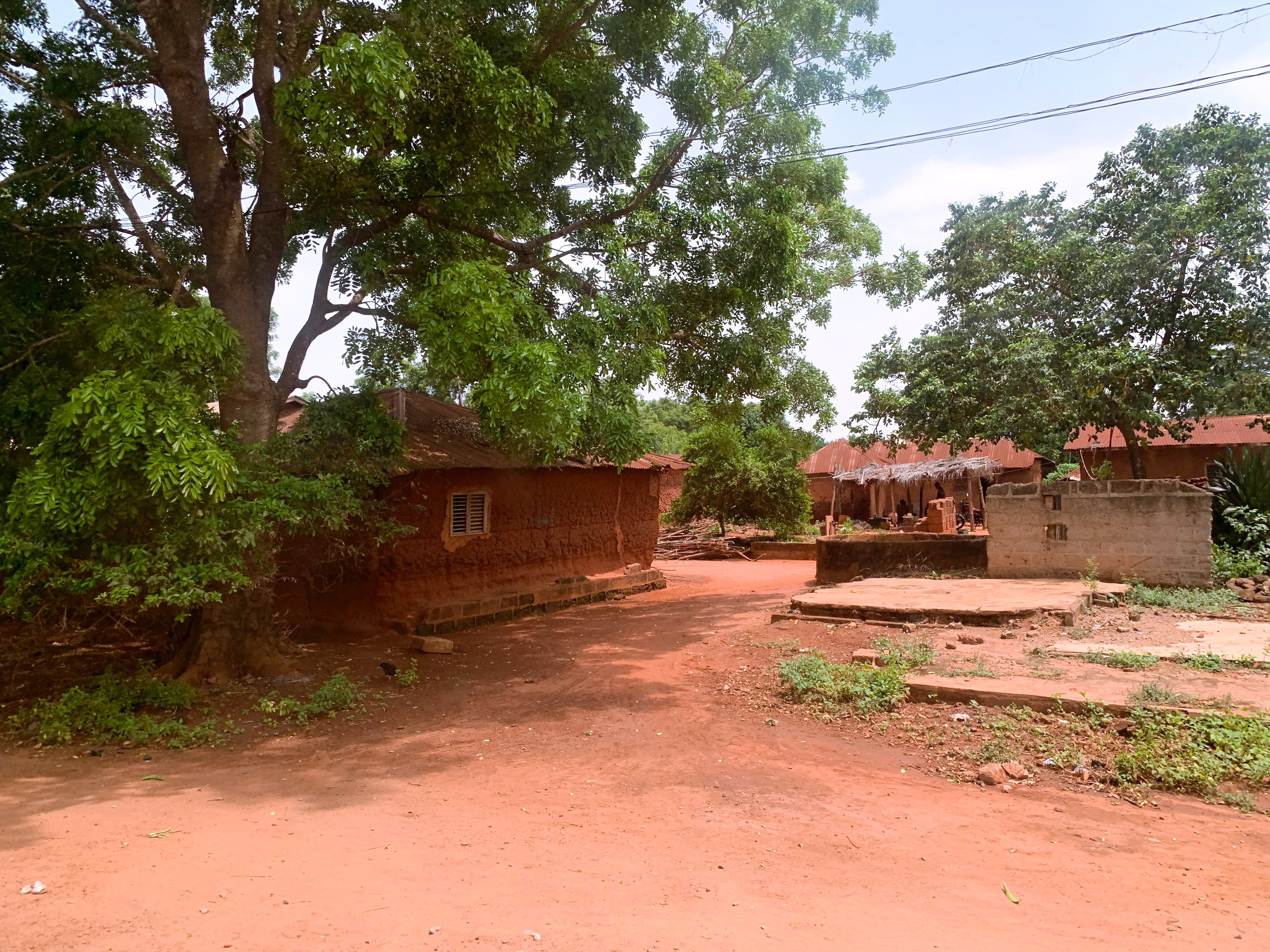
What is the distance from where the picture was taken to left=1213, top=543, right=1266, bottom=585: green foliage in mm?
10938

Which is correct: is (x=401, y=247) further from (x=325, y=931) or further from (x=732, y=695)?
(x=325, y=931)

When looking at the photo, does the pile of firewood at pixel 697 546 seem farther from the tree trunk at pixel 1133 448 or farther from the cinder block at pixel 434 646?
the cinder block at pixel 434 646

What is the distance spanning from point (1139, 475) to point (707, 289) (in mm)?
10341

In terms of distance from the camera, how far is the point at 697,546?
951 inches

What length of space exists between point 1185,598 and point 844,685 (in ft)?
19.5

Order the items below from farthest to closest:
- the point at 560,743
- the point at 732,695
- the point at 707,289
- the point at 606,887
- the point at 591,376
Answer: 1. the point at 707,289
2. the point at 591,376
3. the point at 732,695
4. the point at 560,743
5. the point at 606,887

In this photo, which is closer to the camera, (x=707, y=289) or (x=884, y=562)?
(x=707, y=289)

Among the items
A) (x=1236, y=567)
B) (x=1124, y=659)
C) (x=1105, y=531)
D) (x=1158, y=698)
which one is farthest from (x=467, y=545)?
(x=1236, y=567)

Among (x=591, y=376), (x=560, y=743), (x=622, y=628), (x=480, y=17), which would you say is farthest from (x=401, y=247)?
(x=560, y=743)

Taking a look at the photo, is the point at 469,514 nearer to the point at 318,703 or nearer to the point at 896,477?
the point at 318,703

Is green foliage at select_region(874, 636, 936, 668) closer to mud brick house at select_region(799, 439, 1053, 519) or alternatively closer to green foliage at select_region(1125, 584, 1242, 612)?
green foliage at select_region(1125, 584, 1242, 612)

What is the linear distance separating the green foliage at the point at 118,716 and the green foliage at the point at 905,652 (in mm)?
6428

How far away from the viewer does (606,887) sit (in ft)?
13.0

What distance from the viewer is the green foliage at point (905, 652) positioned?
777 centimetres
